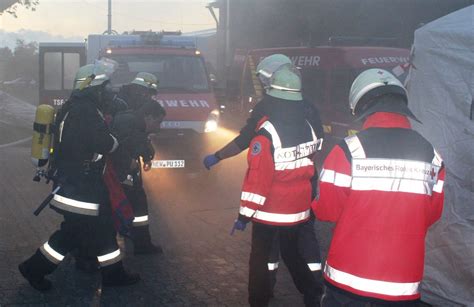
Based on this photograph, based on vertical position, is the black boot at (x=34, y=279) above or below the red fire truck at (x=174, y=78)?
below

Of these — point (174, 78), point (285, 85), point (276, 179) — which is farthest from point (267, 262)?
point (174, 78)

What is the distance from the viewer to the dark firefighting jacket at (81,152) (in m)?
5.27

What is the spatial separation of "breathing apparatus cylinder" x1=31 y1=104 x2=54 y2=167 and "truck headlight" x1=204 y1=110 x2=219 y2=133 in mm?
4872

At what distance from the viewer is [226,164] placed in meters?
13.4

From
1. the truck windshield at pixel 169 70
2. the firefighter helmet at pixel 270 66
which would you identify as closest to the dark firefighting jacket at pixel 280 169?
the firefighter helmet at pixel 270 66

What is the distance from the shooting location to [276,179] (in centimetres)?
456

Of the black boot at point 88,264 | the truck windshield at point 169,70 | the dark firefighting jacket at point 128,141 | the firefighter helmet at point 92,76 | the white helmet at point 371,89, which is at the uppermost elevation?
the white helmet at point 371,89

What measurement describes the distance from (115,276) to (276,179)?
1.80 meters

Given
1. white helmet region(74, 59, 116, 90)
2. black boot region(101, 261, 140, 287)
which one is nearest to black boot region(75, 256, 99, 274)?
black boot region(101, 261, 140, 287)

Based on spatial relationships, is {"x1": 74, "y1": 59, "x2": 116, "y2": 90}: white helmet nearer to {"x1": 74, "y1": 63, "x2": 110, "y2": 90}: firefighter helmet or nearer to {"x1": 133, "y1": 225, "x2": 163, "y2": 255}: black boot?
{"x1": 74, "y1": 63, "x2": 110, "y2": 90}: firefighter helmet

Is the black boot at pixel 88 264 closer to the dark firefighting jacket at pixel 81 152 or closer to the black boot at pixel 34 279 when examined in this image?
the black boot at pixel 34 279

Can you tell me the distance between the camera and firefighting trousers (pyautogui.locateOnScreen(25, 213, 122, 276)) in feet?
17.6

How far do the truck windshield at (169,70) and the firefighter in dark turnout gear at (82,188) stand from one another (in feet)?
16.6

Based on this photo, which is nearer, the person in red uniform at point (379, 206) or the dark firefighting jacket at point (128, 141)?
the person in red uniform at point (379, 206)
